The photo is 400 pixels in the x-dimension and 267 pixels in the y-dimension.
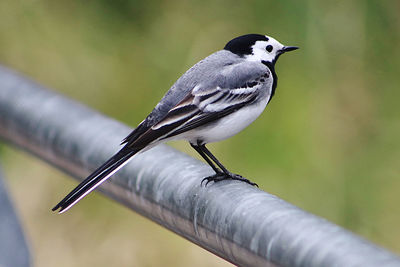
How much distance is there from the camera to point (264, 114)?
147 inches

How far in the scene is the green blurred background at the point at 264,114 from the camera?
142 inches

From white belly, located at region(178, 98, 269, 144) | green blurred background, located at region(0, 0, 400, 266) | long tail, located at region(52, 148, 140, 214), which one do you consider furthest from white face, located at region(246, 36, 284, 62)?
green blurred background, located at region(0, 0, 400, 266)

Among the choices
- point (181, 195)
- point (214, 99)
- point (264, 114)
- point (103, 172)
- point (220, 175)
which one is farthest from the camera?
point (264, 114)

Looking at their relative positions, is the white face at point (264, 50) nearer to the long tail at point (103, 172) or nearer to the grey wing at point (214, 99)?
the grey wing at point (214, 99)

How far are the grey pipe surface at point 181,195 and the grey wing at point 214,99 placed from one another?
6.1 inches

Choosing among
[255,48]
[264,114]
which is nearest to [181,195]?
[255,48]

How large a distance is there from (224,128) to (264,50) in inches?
16.2

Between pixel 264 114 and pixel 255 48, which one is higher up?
pixel 255 48

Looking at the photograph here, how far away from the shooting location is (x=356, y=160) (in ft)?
11.8

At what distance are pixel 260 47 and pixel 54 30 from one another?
2159 millimetres

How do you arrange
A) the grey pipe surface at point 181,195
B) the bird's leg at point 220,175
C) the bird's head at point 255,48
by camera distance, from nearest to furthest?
the grey pipe surface at point 181,195
the bird's leg at point 220,175
the bird's head at point 255,48

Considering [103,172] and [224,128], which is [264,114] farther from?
[103,172]

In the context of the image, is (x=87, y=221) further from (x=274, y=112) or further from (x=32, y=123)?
(x=32, y=123)

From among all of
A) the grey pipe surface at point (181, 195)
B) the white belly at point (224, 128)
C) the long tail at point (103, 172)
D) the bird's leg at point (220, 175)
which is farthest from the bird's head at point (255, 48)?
the long tail at point (103, 172)
